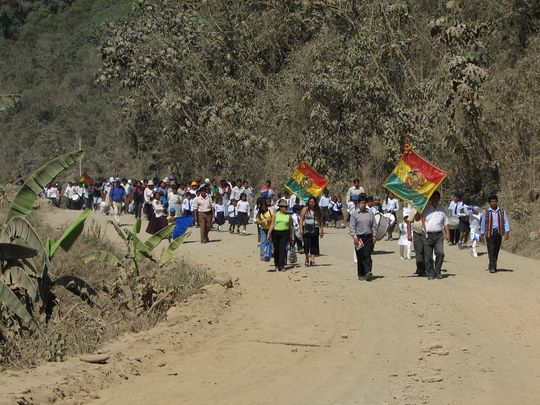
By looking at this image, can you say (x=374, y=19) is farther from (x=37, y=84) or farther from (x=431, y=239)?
(x=37, y=84)

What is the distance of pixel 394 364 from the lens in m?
11.9

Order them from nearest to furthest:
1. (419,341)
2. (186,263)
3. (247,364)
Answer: (247,364) → (419,341) → (186,263)

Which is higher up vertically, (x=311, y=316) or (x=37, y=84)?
(x=37, y=84)

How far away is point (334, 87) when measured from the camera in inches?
1363

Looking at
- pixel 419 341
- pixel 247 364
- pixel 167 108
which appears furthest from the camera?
pixel 167 108

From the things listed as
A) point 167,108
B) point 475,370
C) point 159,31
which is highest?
point 159,31

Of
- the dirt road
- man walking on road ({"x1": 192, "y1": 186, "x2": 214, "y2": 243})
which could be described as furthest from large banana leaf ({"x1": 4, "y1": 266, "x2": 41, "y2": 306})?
man walking on road ({"x1": 192, "y1": 186, "x2": 214, "y2": 243})

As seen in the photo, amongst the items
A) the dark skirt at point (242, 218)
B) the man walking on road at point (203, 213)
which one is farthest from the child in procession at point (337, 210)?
the man walking on road at point (203, 213)

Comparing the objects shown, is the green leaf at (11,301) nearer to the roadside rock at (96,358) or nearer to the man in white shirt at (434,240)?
the roadside rock at (96,358)

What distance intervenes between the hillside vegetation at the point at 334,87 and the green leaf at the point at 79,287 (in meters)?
14.2

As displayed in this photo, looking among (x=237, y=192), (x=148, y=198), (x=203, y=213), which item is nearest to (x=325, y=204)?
(x=237, y=192)

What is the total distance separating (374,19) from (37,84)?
48.4 metres

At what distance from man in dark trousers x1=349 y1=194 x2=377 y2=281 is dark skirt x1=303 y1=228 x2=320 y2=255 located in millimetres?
2064

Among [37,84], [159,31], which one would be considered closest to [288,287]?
[159,31]
